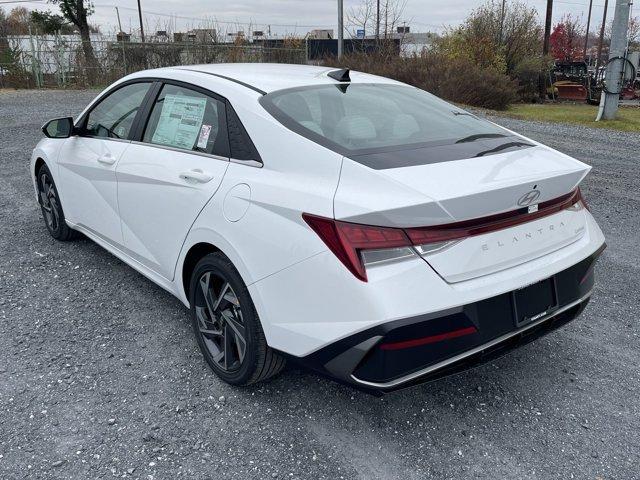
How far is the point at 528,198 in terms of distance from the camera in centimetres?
239

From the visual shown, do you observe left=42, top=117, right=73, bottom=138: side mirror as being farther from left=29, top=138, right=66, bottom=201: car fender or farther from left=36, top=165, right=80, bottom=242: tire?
left=36, top=165, right=80, bottom=242: tire

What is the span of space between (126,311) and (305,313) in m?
1.92

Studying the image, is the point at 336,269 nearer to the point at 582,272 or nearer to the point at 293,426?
the point at 293,426

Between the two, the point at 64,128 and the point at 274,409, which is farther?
the point at 64,128

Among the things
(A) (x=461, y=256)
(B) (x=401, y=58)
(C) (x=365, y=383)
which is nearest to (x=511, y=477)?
(C) (x=365, y=383)

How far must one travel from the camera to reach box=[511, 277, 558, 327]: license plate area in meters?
2.36

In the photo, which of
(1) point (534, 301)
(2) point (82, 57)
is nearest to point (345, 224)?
(1) point (534, 301)

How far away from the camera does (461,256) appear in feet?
7.26

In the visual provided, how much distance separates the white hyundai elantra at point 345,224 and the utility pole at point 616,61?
443 inches

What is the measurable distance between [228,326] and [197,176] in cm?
77

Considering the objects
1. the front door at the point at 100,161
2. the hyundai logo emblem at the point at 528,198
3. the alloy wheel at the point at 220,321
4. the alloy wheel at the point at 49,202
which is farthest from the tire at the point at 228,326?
the alloy wheel at the point at 49,202

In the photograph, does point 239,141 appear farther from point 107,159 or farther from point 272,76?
point 107,159

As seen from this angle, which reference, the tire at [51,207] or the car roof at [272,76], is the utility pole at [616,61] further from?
the tire at [51,207]

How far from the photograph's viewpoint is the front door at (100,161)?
145 inches
